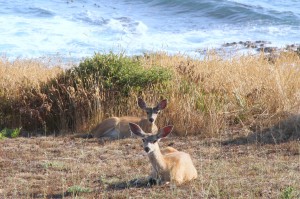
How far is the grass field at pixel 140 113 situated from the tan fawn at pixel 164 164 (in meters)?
0.15

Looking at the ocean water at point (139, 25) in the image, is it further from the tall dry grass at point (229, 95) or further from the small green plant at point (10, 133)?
the small green plant at point (10, 133)

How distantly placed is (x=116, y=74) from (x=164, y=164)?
473 centimetres

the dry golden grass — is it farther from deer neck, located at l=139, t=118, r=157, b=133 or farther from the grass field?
deer neck, located at l=139, t=118, r=157, b=133

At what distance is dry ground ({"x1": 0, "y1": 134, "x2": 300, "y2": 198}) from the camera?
8.09m

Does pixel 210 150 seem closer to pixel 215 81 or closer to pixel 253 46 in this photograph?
pixel 215 81

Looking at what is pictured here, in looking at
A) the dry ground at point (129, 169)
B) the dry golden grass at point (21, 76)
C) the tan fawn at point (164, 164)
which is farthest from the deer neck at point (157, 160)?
the dry golden grass at point (21, 76)

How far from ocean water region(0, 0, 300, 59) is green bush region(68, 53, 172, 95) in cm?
1159

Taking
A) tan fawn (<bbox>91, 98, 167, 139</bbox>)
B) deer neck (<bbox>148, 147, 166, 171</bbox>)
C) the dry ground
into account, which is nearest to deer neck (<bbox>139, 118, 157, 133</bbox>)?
tan fawn (<bbox>91, 98, 167, 139</bbox>)

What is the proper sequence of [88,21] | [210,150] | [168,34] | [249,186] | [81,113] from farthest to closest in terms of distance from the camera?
1. [88,21]
2. [168,34]
3. [81,113]
4. [210,150]
5. [249,186]

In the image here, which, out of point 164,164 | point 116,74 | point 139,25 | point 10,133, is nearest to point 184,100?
point 116,74

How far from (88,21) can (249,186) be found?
26193 mm

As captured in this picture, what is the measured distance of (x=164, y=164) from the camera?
27.7ft

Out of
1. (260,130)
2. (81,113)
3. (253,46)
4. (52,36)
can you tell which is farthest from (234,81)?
(52,36)

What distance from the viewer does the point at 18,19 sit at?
3319 centimetres
